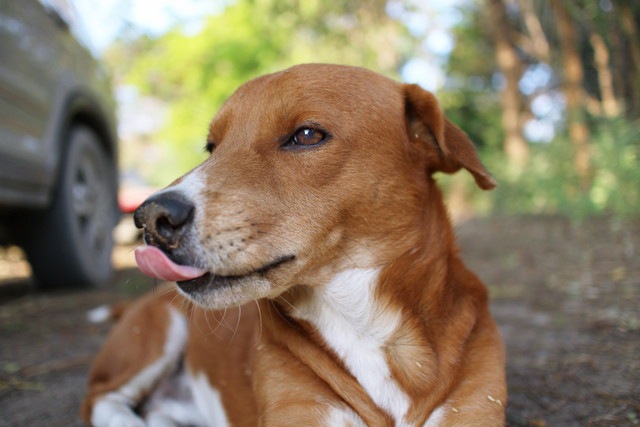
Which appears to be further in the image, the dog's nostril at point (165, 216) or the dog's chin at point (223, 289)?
the dog's chin at point (223, 289)

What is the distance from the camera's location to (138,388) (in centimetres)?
285

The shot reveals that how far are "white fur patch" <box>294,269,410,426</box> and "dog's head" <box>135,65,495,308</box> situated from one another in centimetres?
7

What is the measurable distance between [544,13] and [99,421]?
7.05 metres

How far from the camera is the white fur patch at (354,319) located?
211 centimetres

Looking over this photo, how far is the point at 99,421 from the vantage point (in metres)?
2.52

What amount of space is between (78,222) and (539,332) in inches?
152

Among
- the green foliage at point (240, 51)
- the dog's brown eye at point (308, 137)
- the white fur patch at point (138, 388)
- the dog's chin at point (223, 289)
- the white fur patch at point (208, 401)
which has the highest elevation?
the green foliage at point (240, 51)

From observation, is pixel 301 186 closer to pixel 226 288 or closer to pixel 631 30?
pixel 226 288

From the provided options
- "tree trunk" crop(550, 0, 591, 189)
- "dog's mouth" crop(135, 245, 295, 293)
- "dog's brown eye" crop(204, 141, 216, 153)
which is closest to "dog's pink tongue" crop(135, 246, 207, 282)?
"dog's mouth" crop(135, 245, 295, 293)

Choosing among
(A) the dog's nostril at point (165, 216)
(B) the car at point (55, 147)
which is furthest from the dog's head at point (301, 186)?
(B) the car at point (55, 147)

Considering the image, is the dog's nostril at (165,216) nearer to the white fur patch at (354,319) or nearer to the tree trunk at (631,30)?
the white fur patch at (354,319)

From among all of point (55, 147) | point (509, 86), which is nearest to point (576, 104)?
point (509, 86)

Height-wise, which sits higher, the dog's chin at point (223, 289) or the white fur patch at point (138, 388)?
the dog's chin at point (223, 289)

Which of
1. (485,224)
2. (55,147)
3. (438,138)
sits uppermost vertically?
(55,147)
